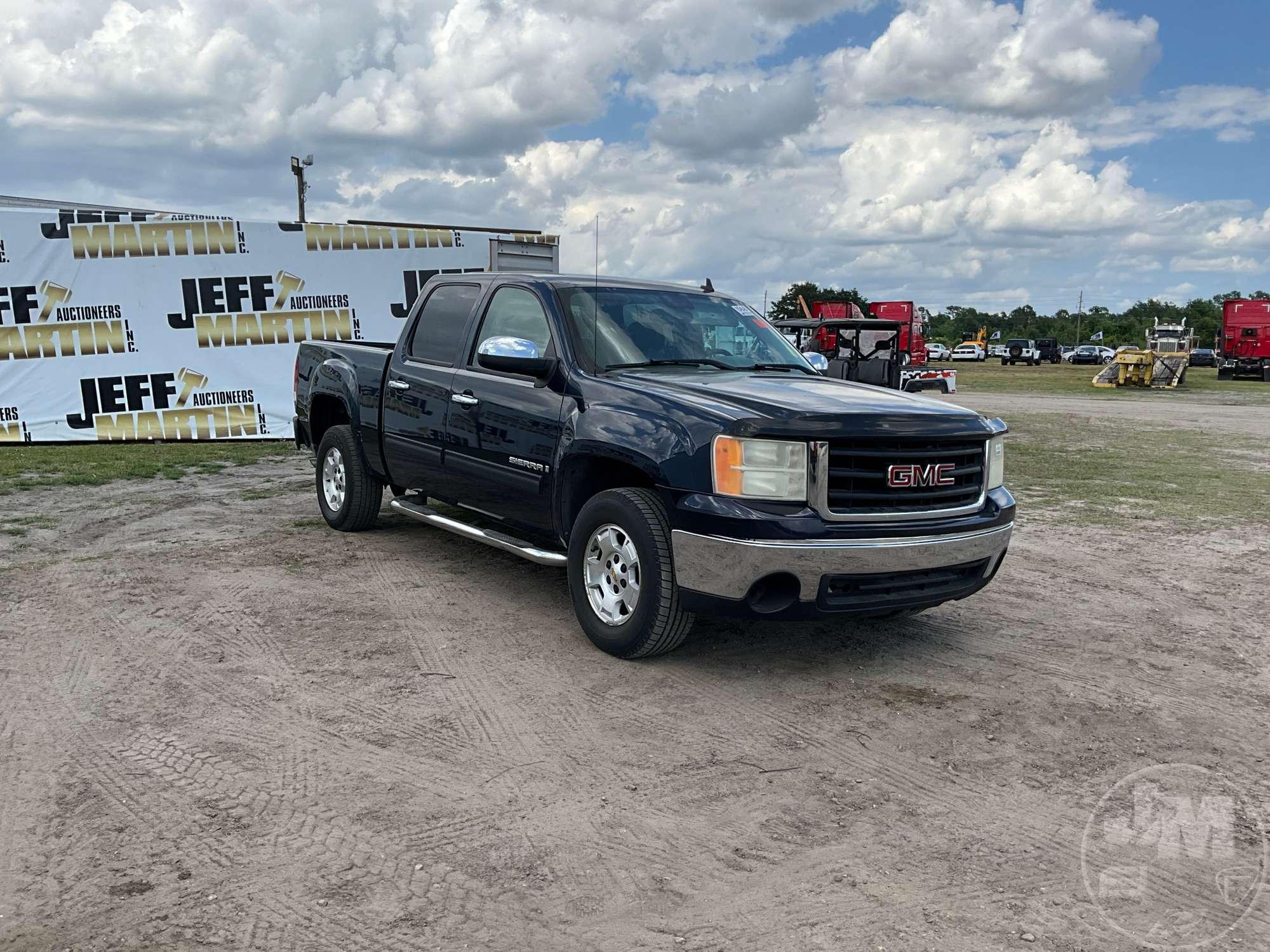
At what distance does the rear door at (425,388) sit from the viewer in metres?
6.56

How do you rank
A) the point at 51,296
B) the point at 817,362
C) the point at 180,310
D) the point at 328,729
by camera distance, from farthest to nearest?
1. the point at 180,310
2. the point at 51,296
3. the point at 817,362
4. the point at 328,729

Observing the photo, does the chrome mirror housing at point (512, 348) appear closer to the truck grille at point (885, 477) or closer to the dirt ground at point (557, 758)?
the dirt ground at point (557, 758)

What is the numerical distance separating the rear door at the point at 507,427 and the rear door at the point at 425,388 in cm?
16

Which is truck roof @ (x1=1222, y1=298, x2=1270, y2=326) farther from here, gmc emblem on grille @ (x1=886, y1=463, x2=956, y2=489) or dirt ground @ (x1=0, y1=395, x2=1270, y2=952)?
gmc emblem on grille @ (x1=886, y1=463, x2=956, y2=489)

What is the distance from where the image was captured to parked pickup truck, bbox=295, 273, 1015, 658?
457 centimetres

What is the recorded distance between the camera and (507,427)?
5863 millimetres

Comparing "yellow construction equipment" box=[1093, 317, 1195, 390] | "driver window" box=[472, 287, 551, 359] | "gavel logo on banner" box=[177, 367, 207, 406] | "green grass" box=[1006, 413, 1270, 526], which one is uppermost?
"driver window" box=[472, 287, 551, 359]

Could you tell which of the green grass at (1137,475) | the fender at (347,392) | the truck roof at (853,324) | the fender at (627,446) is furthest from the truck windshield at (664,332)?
the truck roof at (853,324)

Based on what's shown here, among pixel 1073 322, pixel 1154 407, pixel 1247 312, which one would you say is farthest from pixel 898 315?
pixel 1073 322

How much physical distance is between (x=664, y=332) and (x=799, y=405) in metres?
1.43

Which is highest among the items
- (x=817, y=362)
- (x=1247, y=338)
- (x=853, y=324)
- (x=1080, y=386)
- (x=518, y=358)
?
(x=518, y=358)

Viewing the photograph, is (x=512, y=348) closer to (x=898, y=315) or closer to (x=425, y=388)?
(x=425, y=388)

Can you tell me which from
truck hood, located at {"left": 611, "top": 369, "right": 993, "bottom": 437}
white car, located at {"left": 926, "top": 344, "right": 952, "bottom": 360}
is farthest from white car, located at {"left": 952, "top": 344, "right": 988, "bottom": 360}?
truck hood, located at {"left": 611, "top": 369, "right": 993, "bottom": 437}

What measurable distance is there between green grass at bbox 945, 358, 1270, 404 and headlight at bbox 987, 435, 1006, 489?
87.4 feet
